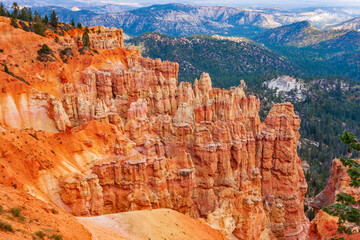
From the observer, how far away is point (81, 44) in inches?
1836

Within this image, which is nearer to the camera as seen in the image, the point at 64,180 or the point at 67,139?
the point at 64,180

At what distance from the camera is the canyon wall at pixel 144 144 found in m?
23.7

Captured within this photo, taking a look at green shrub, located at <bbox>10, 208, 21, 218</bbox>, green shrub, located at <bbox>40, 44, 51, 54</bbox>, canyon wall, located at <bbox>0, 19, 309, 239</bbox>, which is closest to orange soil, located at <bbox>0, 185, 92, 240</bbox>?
green shrub, located at <bbox>10, 208, 21, 218</bbox>

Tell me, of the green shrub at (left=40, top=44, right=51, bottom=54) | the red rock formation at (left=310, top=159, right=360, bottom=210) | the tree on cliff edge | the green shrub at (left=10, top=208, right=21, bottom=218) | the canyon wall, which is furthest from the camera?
the green shrub at (left=40, top=44, right=51, bottom=54)

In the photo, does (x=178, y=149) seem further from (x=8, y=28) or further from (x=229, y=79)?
(x=229, y=79)

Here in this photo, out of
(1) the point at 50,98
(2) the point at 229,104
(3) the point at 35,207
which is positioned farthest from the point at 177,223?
(2) the point at 229,104

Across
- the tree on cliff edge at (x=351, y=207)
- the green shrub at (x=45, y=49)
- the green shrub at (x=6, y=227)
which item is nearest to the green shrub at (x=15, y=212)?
the green shrub at (x=6, y=227)

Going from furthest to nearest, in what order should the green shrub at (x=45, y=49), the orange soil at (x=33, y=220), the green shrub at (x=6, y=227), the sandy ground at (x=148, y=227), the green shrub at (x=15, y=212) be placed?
the green shrub at (x=45, y=49) → the sandy ground at (x=148, y=227) → the green shrub at (x=15, y=212) → the orange soil at (x=33, y=220) → the green shrub at (x=6, y=227)

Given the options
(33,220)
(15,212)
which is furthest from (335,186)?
(15,212)

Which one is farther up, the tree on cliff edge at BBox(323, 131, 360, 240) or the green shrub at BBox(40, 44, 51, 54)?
Result: the green shrub at BBox(40, 44, 51, 54)

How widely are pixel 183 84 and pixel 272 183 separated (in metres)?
19.0

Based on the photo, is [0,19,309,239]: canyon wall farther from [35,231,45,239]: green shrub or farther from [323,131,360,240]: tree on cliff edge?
[323,131,360,240]: tree on cliff edge

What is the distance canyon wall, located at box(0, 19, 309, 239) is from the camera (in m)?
23.7

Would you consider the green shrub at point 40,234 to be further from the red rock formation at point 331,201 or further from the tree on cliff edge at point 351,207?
the red rock formation at point 331,201
